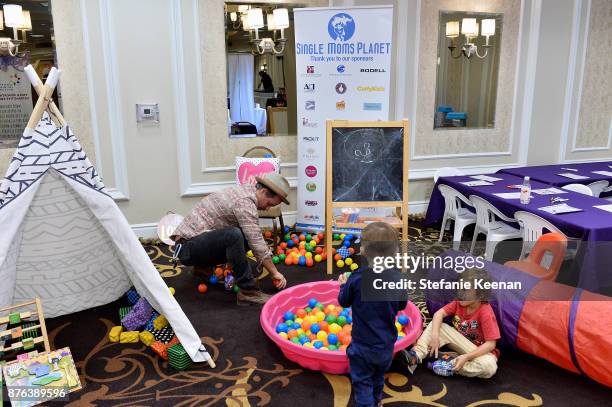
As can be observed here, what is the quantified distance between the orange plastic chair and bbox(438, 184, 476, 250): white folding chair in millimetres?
1444

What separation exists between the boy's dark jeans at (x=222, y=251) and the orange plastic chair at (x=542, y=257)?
1.78 meters

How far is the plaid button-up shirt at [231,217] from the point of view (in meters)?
3.46

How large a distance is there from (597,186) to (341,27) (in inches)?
119

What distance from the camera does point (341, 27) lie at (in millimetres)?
4863

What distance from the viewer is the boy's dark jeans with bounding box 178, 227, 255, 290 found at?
3541 mm

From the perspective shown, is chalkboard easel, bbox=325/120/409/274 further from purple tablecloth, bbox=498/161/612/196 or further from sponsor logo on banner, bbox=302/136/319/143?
purple tablecloth, bbox=498/161/612/196

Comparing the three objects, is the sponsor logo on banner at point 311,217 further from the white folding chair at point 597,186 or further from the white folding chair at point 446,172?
the white folding chair at point 597,186

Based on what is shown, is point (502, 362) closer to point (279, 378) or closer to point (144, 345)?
point (279, 378)

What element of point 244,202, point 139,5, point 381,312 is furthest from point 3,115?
point 381,312

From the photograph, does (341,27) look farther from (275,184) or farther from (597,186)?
(597,186)

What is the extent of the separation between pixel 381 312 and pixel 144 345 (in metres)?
1.73

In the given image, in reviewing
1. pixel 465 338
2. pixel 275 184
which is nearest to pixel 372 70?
pixel 275 184

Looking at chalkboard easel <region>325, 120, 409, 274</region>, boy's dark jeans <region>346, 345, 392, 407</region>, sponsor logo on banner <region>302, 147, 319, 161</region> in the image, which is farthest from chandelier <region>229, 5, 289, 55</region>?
boy's dark jeans <region>346, 345, 392, 407</region>

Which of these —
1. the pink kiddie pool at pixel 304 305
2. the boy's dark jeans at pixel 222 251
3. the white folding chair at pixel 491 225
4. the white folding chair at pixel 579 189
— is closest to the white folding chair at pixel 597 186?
the white folding chair at pixel 579 189
